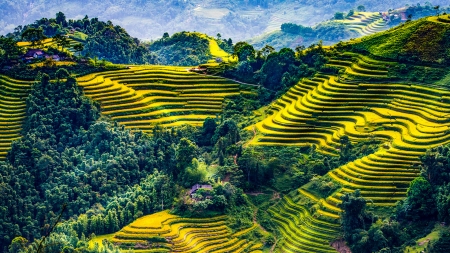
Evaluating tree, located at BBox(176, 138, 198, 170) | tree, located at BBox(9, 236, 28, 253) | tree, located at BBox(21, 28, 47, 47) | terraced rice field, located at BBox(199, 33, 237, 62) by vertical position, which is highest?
tree, located at BBox(21, 28, 47, 47)

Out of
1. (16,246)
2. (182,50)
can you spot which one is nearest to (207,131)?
(16,246)

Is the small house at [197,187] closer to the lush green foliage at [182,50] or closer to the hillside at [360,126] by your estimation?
the hillside at [360,126]

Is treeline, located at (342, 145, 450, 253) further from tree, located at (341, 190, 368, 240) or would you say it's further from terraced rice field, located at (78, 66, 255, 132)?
terraced rice field, located at (78, 66, 255, 132)

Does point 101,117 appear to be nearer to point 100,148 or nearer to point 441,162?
point 100,148

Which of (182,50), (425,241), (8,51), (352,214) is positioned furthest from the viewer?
(182,50)

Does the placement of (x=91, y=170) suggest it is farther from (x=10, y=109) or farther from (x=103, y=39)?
(x=103, y=39)

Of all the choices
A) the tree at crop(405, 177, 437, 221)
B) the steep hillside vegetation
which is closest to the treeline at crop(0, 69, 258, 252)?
the tree at crop(405, 177, 437, 221)
